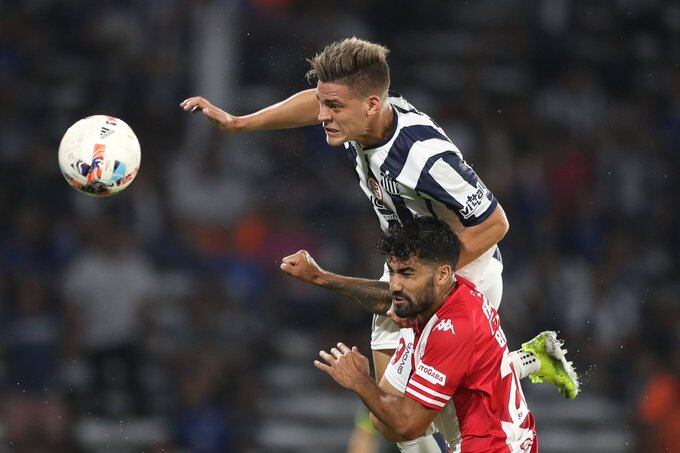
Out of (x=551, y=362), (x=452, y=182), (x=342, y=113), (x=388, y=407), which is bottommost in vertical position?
(x=551, y=362)

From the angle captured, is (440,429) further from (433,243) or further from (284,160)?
(284,160)

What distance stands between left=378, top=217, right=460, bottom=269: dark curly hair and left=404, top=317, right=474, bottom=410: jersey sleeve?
311 millimetres

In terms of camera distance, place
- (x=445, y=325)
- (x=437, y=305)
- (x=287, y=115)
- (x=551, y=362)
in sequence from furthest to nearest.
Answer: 1. (x=551, y=362)
2. (x=287, y=115)
3. (x=437, y=305)
4. (x=445, y=325)

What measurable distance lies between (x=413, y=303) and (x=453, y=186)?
2.00ft

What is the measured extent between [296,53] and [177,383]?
12.0 feet

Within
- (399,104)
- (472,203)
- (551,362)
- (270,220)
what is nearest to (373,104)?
(399,104)

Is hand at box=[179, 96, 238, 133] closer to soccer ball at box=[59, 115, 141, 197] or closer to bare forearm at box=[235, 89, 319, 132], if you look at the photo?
bare forearm at box=[235, 89, 319, 132]

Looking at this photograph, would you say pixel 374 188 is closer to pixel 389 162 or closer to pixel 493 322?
pixel 389 162

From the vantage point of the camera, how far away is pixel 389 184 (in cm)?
639

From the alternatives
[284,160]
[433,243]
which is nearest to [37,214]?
[284,160]

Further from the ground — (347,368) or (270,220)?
(347,368)

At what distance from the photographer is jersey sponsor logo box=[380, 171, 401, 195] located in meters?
6.35

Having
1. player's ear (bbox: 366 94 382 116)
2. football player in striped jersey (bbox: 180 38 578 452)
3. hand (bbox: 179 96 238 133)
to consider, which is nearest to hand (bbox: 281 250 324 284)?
football player in striped jersey (bbox: 180 38 578 452)

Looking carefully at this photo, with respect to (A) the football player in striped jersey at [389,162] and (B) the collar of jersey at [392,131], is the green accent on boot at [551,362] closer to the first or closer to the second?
(A) the football player in striped jersey at [389,162]
